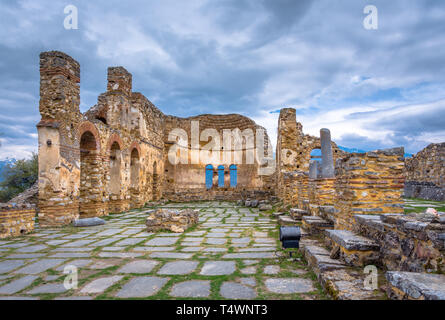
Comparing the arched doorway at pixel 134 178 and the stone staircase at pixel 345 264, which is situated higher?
the arched doorway at pixel 134 178

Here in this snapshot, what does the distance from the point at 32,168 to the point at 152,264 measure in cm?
1875

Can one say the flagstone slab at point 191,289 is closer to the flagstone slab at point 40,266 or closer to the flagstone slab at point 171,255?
the flagstone slab at point 171,255

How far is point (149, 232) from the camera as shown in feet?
22.6

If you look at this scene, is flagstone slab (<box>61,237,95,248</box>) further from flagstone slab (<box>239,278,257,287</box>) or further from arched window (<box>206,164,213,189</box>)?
arched window (<box>206,164,213,189</box>)

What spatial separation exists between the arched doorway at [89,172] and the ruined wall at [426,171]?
13.4 m

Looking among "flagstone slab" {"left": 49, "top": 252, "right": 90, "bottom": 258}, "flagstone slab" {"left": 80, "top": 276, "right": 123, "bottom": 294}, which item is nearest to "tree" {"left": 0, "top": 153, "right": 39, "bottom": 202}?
"flagstone slab" {"left": 49, "top": 252, "right": 90, "bottom": 258}

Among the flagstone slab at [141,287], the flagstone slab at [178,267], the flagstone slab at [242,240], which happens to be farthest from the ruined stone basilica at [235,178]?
the flagstone slab at [141,287]

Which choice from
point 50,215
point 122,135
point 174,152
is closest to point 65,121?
point 50,215

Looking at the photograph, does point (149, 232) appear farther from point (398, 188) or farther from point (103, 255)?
point (398, 188)

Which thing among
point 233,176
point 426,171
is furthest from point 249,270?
point 233,176

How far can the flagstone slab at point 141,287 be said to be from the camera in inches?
115

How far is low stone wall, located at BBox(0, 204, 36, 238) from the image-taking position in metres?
6.38

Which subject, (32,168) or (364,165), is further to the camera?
(32,168)

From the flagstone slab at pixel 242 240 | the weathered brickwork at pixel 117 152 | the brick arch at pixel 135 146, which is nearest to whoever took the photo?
the flagstone slab at pixel 242 240
